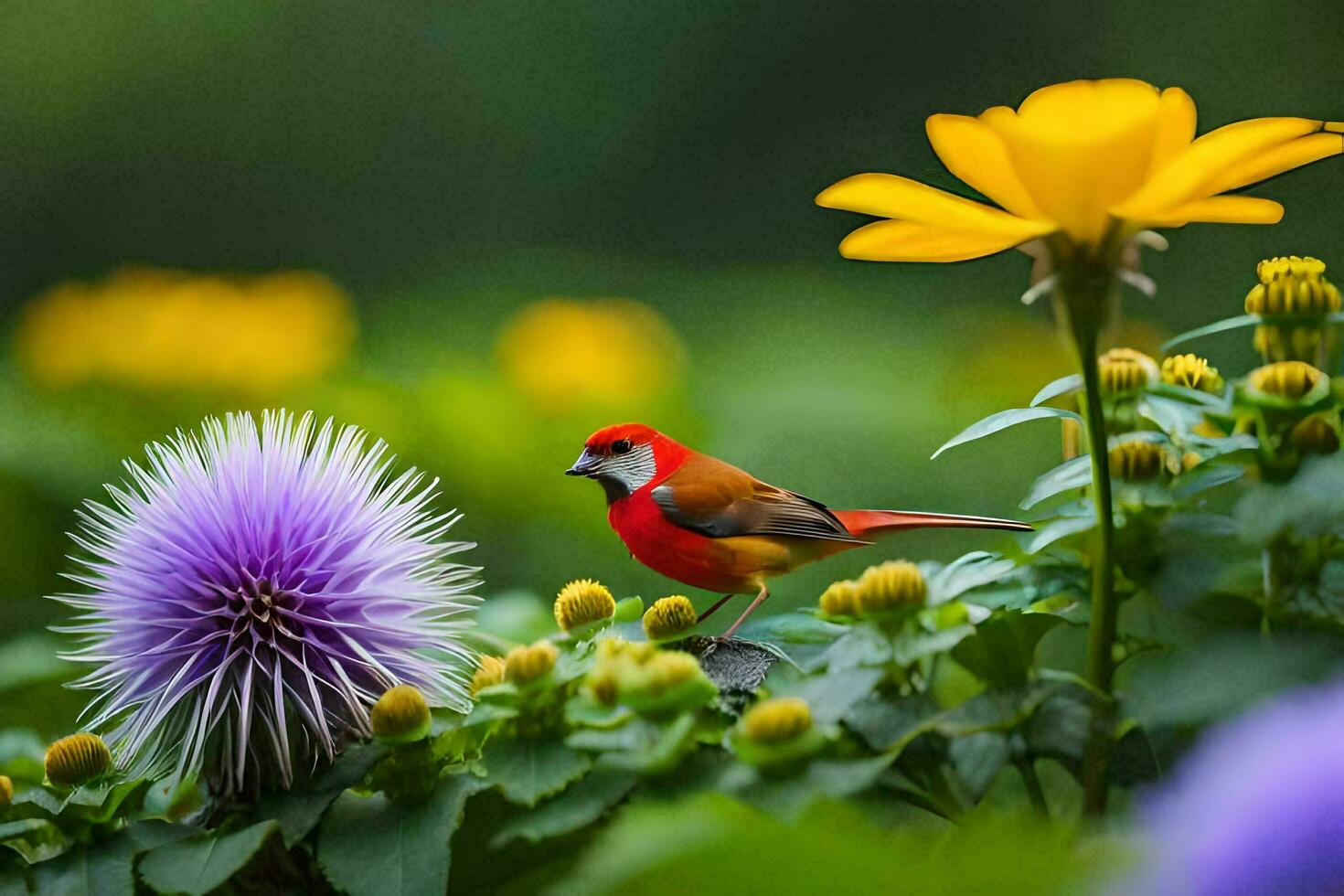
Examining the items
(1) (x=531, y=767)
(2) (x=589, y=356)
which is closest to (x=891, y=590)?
(1) (x=531, y=767)

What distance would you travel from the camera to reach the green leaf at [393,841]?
376 mm

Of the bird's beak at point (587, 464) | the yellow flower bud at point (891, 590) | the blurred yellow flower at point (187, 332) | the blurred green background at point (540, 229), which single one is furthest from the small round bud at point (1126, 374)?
the blurred yellow flower at point (187, 332)

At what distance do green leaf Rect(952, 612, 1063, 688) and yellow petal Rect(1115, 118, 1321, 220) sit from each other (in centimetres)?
12

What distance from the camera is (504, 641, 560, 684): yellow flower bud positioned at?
384 millimetres

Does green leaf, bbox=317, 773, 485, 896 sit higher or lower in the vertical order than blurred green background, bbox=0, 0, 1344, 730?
lower

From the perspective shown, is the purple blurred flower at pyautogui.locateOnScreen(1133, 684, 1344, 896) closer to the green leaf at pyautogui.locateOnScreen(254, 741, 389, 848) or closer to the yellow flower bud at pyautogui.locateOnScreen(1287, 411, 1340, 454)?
the yellow flower bud at pyautogui.locateOnScreen(1287, 411, 1340, 454)

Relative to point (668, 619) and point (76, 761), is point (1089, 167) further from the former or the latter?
point (76, 761)

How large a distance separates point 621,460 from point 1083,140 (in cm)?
27

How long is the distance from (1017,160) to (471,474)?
3.48 ft

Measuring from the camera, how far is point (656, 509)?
20.6 inches

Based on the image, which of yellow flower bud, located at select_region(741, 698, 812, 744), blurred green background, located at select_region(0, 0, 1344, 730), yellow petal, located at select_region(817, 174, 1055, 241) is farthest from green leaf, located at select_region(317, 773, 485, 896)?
blurred green background, located at select_region(0, 0, 1344, 730)

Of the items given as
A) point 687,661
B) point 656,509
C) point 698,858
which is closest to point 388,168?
point 656,509

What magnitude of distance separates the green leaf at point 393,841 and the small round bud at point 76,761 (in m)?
0.10

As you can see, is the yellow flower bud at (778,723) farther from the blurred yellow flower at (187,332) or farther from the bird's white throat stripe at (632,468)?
the blurred yellow flower at (187,332)
